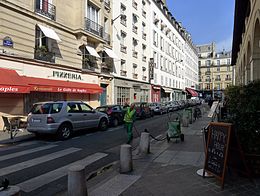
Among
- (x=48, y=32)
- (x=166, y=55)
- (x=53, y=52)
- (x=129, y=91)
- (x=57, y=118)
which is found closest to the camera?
(x=57, y=118)

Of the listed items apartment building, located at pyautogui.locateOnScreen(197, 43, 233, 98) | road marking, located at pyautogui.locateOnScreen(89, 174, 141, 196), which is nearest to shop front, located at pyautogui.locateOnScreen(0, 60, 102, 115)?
road marking, located at pyautogui.locateOnScreen(89, 174, 141, 196)

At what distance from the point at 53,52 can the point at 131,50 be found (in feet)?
45.1

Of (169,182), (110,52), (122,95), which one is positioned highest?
(110,52)

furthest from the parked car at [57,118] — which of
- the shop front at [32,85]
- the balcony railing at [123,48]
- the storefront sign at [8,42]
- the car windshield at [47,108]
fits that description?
the balcony railing at [123,48]

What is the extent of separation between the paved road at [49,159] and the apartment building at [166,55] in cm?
2669

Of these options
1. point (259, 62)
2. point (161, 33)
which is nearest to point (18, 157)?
point (259, 62)

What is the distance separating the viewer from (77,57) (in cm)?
1966

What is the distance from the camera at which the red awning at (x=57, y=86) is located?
566 inches

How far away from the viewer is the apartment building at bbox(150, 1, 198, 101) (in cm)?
3758

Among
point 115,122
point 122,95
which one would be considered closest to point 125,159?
point 115,122

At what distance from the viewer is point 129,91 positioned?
93.5ft

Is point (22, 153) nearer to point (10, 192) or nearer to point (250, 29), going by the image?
point (10, 192)

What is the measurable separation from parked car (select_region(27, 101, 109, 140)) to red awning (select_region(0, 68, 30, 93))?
216 cm

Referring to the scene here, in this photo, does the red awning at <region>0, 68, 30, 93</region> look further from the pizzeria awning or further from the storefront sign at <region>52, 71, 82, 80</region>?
the pizzeria awning
